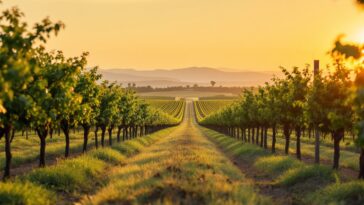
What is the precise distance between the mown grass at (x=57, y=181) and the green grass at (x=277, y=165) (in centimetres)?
1055

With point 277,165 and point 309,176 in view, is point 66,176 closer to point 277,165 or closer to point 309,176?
point 309,176

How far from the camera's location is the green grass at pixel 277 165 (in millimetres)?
28703

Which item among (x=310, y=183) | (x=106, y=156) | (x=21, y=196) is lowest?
(x=106, y=156)

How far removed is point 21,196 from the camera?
16.2 metres

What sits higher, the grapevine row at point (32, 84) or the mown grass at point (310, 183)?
the grapevine row at point (32, 84)

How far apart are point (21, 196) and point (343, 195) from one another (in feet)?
39.3

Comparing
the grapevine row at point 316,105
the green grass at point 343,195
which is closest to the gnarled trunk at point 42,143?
the grapevine row at point 316,105

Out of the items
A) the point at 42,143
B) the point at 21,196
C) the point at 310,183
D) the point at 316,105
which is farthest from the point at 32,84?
the point at 316,105

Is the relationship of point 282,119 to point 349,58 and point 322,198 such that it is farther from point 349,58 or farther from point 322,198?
point 349,58

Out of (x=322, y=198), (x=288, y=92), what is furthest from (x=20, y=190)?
(x=288, y=92)

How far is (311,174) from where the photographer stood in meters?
23.7

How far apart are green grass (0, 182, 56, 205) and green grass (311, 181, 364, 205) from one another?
10.5m

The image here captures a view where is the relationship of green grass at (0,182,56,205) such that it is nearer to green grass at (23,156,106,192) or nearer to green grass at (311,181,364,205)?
green grass at (23,156,106,192)

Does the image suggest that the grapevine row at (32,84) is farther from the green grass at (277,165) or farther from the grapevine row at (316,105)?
the green grass at (277,165)
